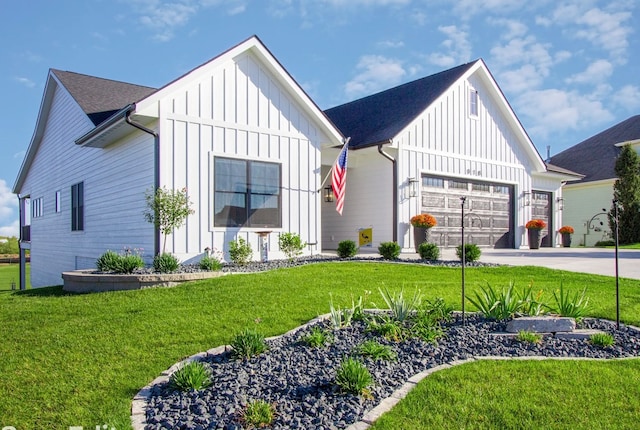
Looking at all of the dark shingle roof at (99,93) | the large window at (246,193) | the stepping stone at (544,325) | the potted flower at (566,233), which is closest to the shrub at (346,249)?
the large window at (246,193)

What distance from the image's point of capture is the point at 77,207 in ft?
48.2

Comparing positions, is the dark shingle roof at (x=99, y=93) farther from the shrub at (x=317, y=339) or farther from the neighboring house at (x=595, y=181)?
the neighboring house at (x=595, y=181)

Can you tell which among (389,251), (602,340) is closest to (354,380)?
(602,340)

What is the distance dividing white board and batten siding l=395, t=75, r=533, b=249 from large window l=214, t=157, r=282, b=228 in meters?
3.85

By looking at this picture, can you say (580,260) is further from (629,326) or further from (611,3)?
(629,326)

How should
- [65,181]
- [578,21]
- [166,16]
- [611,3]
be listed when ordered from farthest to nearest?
1. [65,181]
2. [578,21]
3. [611,3]
4. [166,16]

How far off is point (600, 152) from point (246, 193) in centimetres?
2225

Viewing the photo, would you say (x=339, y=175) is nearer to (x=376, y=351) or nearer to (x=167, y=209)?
(x=167, y=209)

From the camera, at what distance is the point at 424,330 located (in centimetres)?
438

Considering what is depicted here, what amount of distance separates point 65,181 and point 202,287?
448 inches

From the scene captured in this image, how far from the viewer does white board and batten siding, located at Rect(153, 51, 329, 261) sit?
9.72 m

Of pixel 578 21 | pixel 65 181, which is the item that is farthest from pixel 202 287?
pixel 65 181

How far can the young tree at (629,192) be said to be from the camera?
19.2m

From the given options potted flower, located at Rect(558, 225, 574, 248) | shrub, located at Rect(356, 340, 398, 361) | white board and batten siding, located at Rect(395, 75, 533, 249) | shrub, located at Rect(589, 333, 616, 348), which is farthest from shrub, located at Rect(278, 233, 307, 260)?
potted flower, located at Rect(558, 225, 574, 248)
